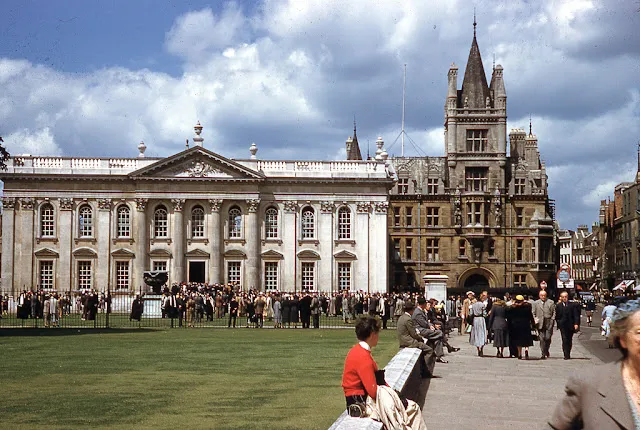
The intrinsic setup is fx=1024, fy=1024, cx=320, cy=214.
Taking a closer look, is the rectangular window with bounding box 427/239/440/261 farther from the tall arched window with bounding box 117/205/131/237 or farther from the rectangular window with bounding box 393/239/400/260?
the tall arched window with bounding box 117/205/131/237

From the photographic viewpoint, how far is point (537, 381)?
65.2 ft

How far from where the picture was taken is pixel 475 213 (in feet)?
282

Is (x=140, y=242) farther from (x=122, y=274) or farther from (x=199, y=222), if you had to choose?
(x=199, y=222)

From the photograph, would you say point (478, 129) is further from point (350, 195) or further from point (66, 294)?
point (66, 294)

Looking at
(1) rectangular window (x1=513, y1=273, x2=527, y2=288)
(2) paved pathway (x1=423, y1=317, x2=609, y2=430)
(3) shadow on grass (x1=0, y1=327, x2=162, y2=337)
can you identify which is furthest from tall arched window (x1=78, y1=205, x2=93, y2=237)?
(2) paved pathway (x1=423, y1=317, x2=609, y2=430)

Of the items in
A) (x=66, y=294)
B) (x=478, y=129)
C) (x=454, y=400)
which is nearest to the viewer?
(x=454, y=400)

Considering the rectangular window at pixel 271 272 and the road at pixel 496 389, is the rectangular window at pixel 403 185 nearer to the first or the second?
the rectangular window at pixel 271 272

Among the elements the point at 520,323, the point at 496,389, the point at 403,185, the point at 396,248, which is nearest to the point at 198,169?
the point at 396,248

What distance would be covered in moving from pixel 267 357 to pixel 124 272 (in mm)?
45314

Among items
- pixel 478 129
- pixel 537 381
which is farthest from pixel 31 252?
pixel 537 381

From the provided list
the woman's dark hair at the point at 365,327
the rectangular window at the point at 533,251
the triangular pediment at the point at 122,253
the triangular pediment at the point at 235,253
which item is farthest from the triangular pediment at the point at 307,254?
the woman's dark hair at the point at 365,327

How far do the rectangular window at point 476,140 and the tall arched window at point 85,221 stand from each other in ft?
112

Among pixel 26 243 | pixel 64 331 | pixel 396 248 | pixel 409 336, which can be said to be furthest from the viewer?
pixel 396 248

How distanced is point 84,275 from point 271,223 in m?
13.0
